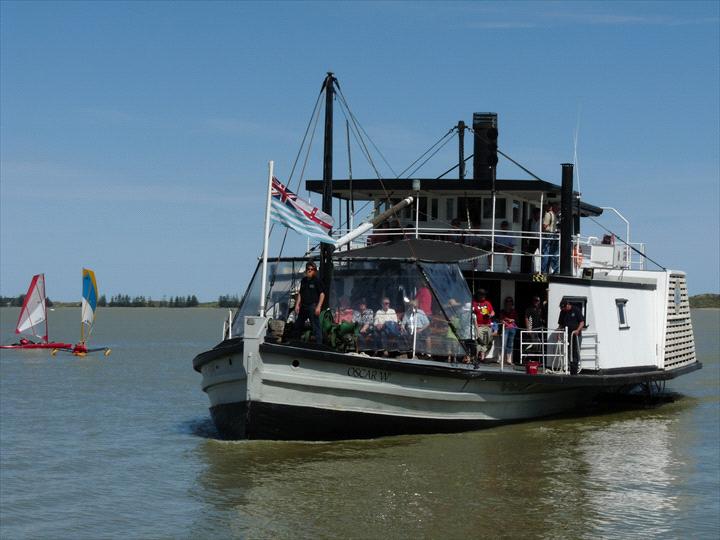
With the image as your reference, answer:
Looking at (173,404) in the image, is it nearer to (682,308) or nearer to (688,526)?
(682,308)

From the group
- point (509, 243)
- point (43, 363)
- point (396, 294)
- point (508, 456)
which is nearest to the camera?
point (508, 456)

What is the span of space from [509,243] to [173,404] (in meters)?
9.24

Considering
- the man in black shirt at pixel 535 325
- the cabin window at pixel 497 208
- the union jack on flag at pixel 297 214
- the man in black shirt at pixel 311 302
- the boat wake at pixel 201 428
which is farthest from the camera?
the cabin window at pixel 497 208

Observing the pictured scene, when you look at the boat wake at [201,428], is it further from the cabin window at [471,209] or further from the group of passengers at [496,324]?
the cabin window at [471,209]

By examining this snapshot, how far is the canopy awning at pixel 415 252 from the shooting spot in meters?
18.5

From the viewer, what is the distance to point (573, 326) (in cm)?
2022

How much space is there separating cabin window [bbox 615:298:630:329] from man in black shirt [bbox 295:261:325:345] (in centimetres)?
764

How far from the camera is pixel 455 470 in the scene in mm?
15414

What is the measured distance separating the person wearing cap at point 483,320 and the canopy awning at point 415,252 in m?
0.93

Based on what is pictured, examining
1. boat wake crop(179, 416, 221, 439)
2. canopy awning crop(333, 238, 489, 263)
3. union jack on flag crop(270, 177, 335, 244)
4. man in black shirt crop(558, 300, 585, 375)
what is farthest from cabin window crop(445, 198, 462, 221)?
boat wake crop(179, 416, 221, 439)

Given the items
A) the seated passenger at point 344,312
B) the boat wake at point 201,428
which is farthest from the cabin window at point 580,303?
the boat wake at point 201,428

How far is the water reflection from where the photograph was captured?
40.8 feet

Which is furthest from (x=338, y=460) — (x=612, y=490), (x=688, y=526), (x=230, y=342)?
(x=688, y=526)

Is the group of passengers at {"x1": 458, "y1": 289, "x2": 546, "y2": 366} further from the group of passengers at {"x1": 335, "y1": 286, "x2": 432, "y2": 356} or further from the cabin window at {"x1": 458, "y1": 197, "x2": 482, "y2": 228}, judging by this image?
the cabin window at {"x1": 458, "y1": 197, "x2": 482, "y2": 228}
